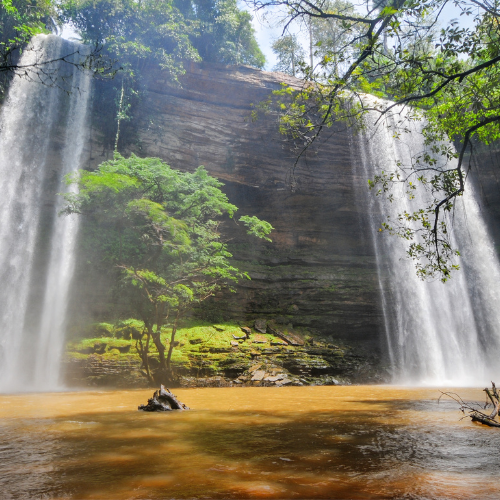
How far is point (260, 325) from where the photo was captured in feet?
→ 53.5

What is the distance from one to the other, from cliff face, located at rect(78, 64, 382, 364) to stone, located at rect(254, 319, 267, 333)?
1.16 metres

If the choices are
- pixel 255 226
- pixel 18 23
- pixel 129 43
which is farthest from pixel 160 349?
pixel 18 23

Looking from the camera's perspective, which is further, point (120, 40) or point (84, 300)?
point (120, 40)

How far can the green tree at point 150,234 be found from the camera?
11.4 meters

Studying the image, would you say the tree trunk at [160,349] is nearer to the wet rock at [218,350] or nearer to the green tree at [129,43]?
the wet rock at [218,350]

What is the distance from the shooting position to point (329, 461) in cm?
302

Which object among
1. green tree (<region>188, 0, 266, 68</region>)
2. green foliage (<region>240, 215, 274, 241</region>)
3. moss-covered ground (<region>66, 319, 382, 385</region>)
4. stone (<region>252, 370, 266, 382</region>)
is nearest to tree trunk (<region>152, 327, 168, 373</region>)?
moss-covered ground (<region>66, 319, 382, 385</region>)

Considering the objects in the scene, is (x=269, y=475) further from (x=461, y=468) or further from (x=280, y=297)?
(x=280, y=297)

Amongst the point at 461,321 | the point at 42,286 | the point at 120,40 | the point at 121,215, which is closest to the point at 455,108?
the point at 121,215

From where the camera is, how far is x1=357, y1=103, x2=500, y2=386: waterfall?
15398 millimetres

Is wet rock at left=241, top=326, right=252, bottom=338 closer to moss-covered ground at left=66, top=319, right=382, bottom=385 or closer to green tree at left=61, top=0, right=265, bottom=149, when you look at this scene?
moss-covered ground at left=66, top=319, right=382, bottom=385

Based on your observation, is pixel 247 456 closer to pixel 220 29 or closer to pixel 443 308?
pixel 443 308

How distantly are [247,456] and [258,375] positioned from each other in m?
9.96

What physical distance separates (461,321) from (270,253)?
8960 millimetres
